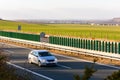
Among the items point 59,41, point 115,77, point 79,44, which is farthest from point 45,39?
point 115,77

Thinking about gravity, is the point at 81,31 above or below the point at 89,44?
below

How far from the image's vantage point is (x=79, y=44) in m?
39.0

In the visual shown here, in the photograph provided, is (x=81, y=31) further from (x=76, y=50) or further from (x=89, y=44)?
(x=89, y=44)

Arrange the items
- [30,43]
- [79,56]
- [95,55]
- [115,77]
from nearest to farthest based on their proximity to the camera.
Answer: [115,77] → [95,55] → [79,56] → [30,43]

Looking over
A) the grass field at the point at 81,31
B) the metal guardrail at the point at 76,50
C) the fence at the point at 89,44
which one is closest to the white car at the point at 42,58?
the metal guardrail at the point at 76,50

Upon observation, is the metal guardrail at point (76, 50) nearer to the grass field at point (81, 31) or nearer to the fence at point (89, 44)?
the fence at point (89, 44)

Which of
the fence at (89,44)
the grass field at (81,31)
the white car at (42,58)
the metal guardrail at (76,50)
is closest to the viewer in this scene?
the white car at (42,58)

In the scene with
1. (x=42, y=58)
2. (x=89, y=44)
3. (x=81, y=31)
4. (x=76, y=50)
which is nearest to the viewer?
(x=42, y=58)

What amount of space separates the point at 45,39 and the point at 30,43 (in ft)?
11.8

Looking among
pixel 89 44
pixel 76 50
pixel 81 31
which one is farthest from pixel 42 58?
pixel 81 31

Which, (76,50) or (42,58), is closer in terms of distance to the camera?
(42,58)

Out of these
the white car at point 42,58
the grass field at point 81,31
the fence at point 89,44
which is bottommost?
the white car at point 42,58

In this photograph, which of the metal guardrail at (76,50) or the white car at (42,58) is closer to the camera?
the white car at (42,58)

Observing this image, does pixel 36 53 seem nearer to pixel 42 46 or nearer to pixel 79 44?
pixel 79 44
